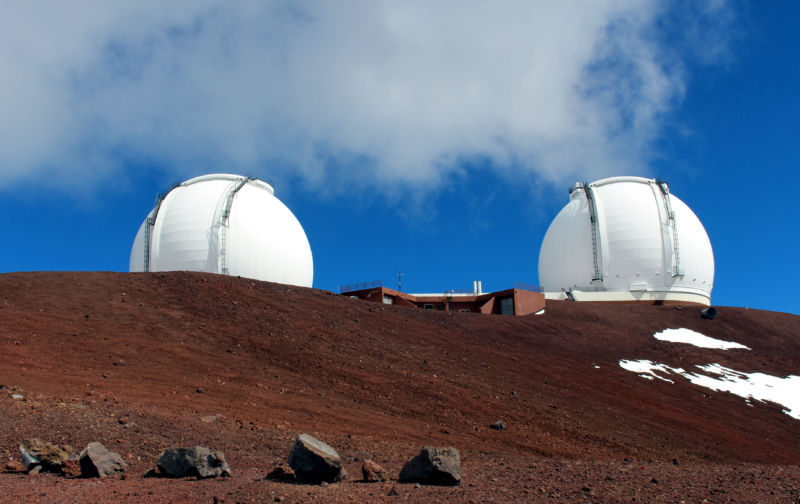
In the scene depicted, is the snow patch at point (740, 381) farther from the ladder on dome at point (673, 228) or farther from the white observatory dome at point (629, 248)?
the ladder on dome at point (673, 228)

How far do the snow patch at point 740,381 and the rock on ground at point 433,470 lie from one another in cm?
1601

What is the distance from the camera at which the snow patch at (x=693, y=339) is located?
2834cm

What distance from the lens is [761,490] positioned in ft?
26.8

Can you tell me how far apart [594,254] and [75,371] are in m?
35.1

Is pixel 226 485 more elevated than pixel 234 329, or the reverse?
pixel 234 329

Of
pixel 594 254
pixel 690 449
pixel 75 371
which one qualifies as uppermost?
pixel 594 254

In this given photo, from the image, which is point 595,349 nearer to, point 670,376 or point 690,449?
point 670,376

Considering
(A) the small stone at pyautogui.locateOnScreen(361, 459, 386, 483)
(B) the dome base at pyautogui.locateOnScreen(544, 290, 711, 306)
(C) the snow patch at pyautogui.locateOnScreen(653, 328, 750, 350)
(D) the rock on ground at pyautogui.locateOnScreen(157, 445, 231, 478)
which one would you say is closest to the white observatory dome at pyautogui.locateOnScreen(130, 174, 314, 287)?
(B) the dome base at pyautogui.locateOnScreen(544, 290, 711, 306)

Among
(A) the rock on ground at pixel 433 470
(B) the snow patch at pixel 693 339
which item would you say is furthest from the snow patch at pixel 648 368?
(A) the rock on ground at pixel 433 470

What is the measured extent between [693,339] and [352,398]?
69.3 ft

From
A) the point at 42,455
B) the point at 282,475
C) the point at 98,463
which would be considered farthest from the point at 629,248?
the point at 42,455

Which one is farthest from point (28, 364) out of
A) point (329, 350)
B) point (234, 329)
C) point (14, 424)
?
point (329, 350)

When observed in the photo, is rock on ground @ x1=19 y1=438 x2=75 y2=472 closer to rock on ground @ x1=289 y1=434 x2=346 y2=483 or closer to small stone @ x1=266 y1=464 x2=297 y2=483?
small stone @ x1=266 y1=464 x2=297 y2=483

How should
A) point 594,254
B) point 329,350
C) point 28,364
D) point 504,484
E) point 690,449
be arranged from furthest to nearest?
1. point 594,254
2. point 329,350
3. point 690,449
4. point 28,364
5. point 504,484
